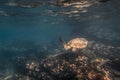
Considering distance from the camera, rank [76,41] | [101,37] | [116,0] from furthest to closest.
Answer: [101,37] → [116,0] → [76,41]

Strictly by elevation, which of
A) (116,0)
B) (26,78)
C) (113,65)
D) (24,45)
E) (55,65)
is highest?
(116,0)

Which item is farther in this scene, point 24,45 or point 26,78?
point 24,45

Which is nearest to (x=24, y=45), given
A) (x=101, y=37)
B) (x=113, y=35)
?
(x=101, y=37)

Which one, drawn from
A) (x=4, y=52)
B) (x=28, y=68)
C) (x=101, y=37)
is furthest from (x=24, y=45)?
(x=28, y=68)

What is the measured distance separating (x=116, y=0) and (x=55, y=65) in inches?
599

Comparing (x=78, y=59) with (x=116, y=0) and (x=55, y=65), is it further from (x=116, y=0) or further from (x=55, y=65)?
(x=116, y=0)

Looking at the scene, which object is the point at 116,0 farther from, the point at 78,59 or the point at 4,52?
the point at 4,52

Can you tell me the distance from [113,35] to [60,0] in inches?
604

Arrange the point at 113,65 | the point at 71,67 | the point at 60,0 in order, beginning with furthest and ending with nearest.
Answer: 1. the point at 60,0
2. the point at 113,65
3. the point at 71,67

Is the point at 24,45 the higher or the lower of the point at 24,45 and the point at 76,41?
the lower

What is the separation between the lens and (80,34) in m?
35.8

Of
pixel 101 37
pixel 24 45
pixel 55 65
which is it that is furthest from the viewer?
pixel 24 45

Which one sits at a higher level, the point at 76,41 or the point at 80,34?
the point at 76,41

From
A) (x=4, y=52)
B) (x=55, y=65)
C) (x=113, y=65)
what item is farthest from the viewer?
(x=4, y=52)
